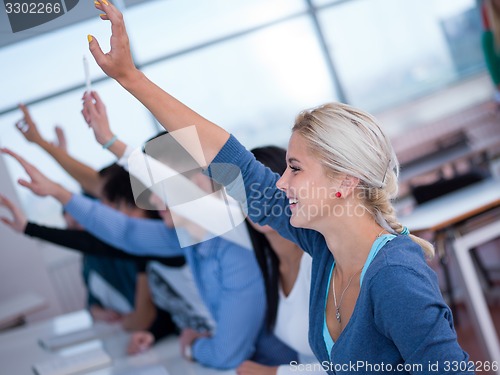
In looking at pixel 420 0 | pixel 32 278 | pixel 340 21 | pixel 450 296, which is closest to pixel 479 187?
pixel 450 296

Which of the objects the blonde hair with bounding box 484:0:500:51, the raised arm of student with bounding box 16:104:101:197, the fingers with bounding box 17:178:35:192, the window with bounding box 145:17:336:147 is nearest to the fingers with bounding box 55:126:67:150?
the raised arm of student with bounding box 16:104:101:197

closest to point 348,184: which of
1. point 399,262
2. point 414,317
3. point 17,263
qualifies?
point 399,262

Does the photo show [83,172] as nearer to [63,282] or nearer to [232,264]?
[232,264]

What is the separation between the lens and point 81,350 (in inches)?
94.0

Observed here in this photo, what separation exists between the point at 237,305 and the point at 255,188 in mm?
558

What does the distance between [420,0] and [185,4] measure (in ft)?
8.13

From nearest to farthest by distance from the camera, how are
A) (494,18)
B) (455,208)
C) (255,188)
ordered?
(255,188), (455,208), (494,18)

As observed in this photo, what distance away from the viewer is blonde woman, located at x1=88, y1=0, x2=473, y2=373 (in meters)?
1.00

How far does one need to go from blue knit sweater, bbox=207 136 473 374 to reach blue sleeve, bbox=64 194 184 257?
2.98 ft

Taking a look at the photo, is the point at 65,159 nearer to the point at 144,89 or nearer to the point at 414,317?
the point at 144,89

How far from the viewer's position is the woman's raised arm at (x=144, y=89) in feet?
3.24

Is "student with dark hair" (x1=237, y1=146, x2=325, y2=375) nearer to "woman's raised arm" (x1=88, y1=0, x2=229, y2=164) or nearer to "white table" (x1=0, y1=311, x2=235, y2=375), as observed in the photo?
"white table" (x1=0, y1=311, x2=235, y2=375)

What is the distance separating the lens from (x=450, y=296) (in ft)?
11.8

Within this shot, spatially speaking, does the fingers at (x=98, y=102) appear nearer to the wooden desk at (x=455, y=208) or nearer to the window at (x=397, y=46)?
the wooden desk at (x=455, y=208)
